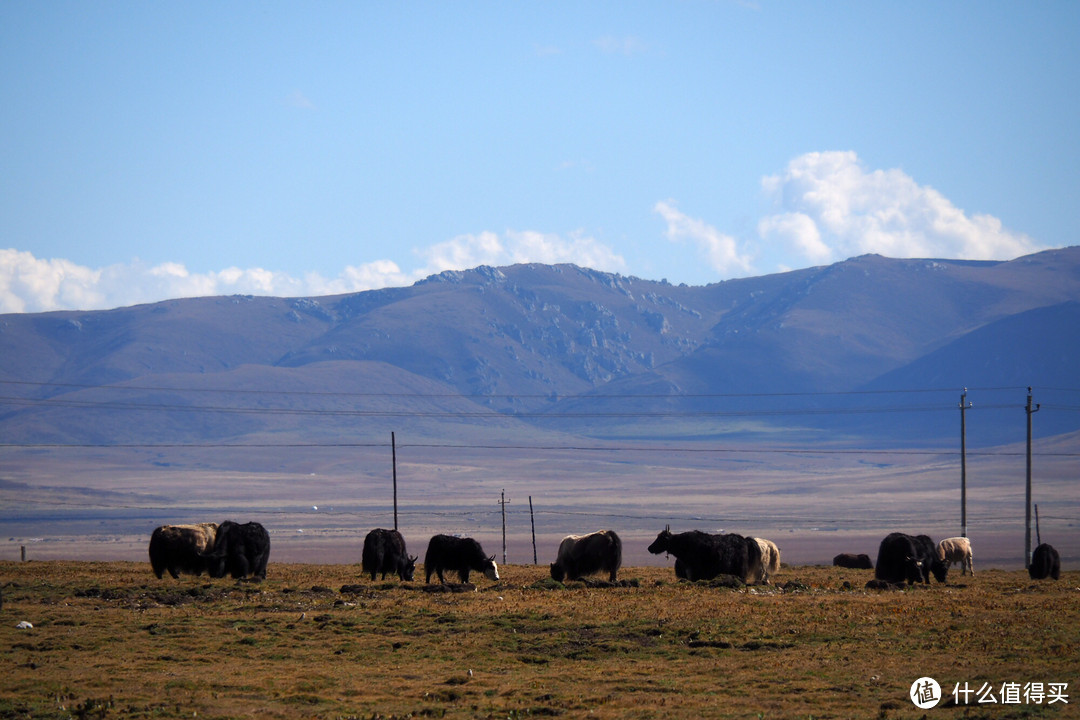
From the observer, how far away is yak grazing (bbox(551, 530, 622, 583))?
32344 millimetres

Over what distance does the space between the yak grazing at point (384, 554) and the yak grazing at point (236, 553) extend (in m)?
3.05

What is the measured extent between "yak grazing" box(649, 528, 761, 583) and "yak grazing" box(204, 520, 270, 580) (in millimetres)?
12112

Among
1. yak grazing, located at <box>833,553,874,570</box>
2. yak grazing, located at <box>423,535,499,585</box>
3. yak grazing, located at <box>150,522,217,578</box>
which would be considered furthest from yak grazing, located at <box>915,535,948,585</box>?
yak grazing, located at <box>150,522,217,578</box>

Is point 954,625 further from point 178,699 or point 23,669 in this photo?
point 23,669

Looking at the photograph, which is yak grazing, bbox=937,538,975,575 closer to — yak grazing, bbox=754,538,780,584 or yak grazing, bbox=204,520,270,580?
yak grazing, bbox=754,538,780,584

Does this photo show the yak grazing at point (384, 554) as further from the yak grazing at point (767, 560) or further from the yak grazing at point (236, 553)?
the yak grazing at point (767, 560)

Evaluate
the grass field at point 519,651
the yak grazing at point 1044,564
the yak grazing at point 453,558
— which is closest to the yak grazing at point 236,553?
the grass field at point 519,651

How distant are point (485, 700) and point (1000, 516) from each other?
474ft

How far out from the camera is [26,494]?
18588 centimetres

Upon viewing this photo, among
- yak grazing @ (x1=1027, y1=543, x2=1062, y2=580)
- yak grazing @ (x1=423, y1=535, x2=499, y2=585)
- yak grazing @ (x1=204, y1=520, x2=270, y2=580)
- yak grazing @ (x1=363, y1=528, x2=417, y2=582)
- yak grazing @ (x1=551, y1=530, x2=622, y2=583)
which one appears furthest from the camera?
yak grazing @ (x1=1027, y1=543, x2=1062, y2=580)

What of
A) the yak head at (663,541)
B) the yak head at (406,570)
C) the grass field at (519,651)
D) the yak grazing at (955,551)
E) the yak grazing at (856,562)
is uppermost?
the yak head at (663,541)

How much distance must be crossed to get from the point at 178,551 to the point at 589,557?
12252mm

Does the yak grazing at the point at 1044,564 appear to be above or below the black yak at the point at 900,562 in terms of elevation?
below

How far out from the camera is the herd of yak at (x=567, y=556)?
3192 cm
